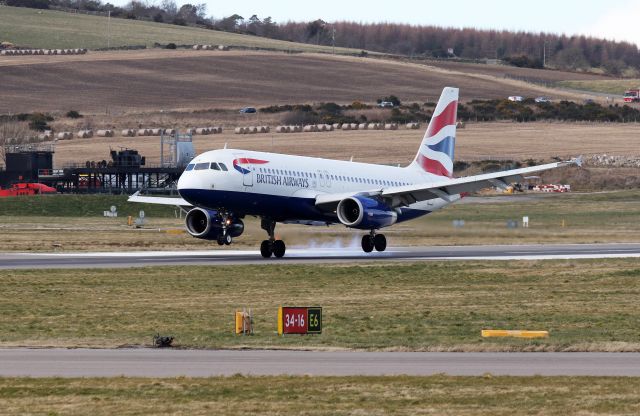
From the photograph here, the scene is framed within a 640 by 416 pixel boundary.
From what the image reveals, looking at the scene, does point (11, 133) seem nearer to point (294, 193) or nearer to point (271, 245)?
point (271, 245)

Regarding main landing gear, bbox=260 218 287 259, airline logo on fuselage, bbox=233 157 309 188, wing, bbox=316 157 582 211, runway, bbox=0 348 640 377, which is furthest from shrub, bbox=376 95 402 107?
runway, bbox=0 348 640 377

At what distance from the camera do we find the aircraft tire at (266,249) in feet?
194

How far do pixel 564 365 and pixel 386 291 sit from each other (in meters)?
17.4

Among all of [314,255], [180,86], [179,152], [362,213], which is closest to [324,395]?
[362,213]

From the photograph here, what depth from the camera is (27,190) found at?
10981cm

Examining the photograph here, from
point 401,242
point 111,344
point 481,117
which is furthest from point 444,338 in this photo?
point 481,117

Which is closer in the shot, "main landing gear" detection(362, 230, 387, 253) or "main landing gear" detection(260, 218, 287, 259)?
"main landing gear" detection(260, 218, 287, 259)

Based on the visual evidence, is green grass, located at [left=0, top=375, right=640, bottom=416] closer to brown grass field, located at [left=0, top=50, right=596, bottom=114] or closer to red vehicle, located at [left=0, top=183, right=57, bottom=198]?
red vehicle, located at [left=0, top=183, right=57, bottom=198]

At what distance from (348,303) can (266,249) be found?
62.5 feet

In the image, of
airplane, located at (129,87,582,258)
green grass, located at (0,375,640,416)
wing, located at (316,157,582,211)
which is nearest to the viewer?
green grass, located at (0,375,640,416)

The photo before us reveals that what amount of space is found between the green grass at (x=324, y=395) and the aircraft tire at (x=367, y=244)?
36.7 m

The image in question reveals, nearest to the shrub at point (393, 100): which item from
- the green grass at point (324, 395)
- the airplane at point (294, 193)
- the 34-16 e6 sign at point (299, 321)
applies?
the airplane at point (294, 193)

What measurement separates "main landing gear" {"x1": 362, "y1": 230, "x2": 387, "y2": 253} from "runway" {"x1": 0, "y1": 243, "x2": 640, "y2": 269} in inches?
13.0

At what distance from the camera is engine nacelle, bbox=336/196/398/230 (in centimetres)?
5775
